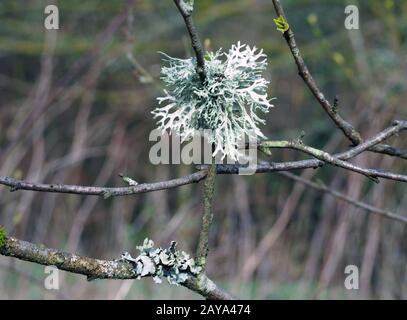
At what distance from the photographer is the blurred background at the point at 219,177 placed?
11.0ft

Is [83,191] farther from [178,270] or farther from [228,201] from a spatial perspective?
[228,201]

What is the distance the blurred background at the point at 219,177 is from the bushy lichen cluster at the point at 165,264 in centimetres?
189

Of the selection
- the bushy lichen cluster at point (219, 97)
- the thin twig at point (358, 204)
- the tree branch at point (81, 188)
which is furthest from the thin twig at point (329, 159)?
the thin twig at point (358, 204)

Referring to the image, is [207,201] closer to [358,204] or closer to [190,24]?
[190,24]

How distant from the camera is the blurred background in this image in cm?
337

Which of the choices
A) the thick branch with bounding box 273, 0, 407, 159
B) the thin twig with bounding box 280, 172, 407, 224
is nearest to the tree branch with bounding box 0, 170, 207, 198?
the thick branch with bounding box 273, 0, 407, 159

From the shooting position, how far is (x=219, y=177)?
444 cm

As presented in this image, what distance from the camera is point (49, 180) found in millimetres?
4117

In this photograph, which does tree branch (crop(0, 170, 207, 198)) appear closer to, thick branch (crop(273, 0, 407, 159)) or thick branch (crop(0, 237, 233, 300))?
thick branch (crop(0, 237, 233, 300))

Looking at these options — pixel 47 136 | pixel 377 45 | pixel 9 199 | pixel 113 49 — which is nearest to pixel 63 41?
pixel 113 49

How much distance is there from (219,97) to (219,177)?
3.48 metres

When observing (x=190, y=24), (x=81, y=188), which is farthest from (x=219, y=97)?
(x=81, y=188)

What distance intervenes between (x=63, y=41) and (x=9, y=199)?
49.6 inches
